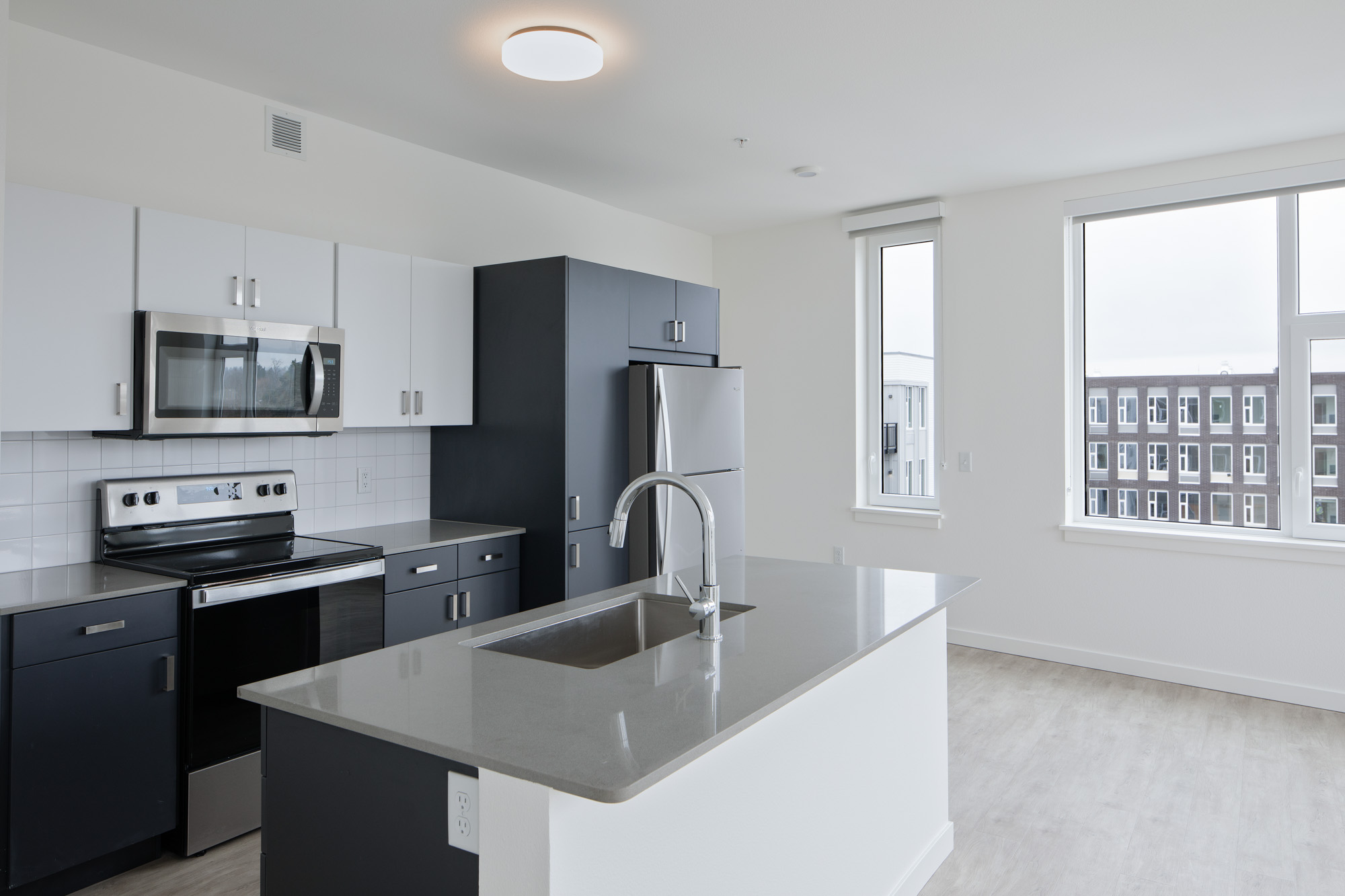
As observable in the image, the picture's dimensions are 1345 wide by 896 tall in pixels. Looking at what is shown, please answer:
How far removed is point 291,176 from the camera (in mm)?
3246

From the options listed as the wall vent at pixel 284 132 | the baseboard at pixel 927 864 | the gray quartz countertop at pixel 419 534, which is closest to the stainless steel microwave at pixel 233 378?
the gray quartz countertop at pixel 419 534

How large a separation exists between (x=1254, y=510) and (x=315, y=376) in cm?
438

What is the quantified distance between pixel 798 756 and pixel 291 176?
115 inches

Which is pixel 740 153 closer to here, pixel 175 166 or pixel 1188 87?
pixel 1188 87

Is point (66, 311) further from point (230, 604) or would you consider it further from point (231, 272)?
point (230, 604)

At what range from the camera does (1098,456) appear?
14.7ft

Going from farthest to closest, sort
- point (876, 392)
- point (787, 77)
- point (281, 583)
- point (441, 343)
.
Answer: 1. point (876, 392)
2. point (441, 343)
3. point (787, 77)
4. point (281, 583)

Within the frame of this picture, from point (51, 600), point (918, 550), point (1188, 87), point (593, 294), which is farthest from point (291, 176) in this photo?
point (918, 550)

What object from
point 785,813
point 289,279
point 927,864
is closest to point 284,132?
point 289,279

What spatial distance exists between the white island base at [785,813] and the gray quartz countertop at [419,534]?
1.80m

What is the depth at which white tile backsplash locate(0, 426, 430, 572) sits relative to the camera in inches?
100.0

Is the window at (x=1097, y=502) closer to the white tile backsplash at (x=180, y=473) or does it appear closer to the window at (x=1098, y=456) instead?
the window at (x=1098, y=456)

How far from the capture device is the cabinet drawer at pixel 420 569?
3000 mm

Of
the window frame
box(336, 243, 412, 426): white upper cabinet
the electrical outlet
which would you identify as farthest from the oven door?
the window frame
